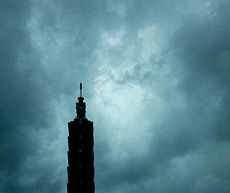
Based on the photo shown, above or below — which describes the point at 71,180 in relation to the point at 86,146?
below

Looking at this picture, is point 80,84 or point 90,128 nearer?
point 90,128

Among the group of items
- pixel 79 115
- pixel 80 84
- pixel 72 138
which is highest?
pixel 80 84

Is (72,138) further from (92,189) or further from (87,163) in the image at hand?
(92,189)

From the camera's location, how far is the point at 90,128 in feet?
152

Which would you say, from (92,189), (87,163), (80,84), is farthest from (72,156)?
(80,84)

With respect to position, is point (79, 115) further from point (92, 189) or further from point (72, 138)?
point (92, 189)

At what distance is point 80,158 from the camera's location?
44500 millimetres

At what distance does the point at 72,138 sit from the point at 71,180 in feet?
19.7

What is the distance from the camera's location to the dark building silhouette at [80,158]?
4384 centimetres

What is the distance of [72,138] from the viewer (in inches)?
1790

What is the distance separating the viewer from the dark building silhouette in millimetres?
43844

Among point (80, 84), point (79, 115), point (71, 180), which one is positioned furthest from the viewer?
point (80, 84)

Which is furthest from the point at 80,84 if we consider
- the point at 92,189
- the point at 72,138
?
the point at 92,189

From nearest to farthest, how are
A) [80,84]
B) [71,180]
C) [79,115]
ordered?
[71,180], [79,115], [80,84]
